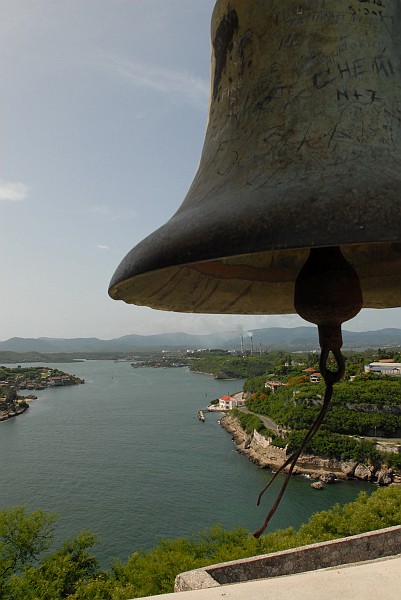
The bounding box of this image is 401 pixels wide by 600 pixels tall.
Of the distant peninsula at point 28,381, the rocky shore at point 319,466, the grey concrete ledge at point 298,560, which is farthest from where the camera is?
the distant peninsula at point 28,381

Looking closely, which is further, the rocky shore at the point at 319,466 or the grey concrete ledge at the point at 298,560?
the rocky shore at the point at 319,466

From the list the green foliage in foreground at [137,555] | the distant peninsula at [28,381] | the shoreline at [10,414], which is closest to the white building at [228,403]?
the shoreline at [10,414]

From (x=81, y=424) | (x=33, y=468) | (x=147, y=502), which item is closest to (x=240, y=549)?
(x=147, y=502)

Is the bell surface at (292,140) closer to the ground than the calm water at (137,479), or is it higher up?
higher up

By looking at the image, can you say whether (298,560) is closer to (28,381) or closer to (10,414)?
(10,414)

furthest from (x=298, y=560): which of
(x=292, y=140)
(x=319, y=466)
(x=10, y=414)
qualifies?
(x=10, y=414)

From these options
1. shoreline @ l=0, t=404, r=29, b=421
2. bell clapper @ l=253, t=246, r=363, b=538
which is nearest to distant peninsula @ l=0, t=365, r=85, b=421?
shoreline @ l=0, t=404, r=29, b=421

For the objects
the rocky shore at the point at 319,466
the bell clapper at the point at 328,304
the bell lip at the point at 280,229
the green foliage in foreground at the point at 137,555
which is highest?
the bell lip at the point at 280,229

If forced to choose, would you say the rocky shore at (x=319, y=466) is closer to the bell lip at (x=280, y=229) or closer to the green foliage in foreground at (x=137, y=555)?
the green foliage in foreground at (x=137, y=555)
